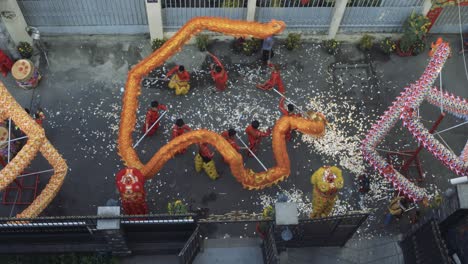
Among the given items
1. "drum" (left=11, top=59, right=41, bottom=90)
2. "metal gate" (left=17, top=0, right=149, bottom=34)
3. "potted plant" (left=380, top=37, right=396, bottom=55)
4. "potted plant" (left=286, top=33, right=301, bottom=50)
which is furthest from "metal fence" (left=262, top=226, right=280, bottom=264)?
"drum" (left=11, top=59, right=41, bottom=90)

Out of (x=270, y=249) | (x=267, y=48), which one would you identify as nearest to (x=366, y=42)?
(x=267, y=48)

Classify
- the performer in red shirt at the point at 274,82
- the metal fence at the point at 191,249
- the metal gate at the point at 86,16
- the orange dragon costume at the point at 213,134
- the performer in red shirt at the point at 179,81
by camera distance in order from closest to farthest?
the metal fence at the point at 191,249, the orange dragon costume at the point at 213,134, the performer in red shirt at the point at 179,81, the performer in red shirt at the point at 274,82, the metal gate at the point at 86,16

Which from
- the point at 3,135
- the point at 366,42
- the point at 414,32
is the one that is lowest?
the point at 3,135

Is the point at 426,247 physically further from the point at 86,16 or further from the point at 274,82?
the point at 86,16

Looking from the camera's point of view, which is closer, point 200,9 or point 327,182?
point 327,182

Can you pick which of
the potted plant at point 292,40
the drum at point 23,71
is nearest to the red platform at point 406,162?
the potted plant at point 292,40

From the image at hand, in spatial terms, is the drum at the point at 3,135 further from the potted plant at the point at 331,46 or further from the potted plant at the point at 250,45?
the potted plant at the point at 331,46

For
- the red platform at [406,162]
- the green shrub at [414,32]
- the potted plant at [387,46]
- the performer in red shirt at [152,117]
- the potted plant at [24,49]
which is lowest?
the red platform at [406,162]
